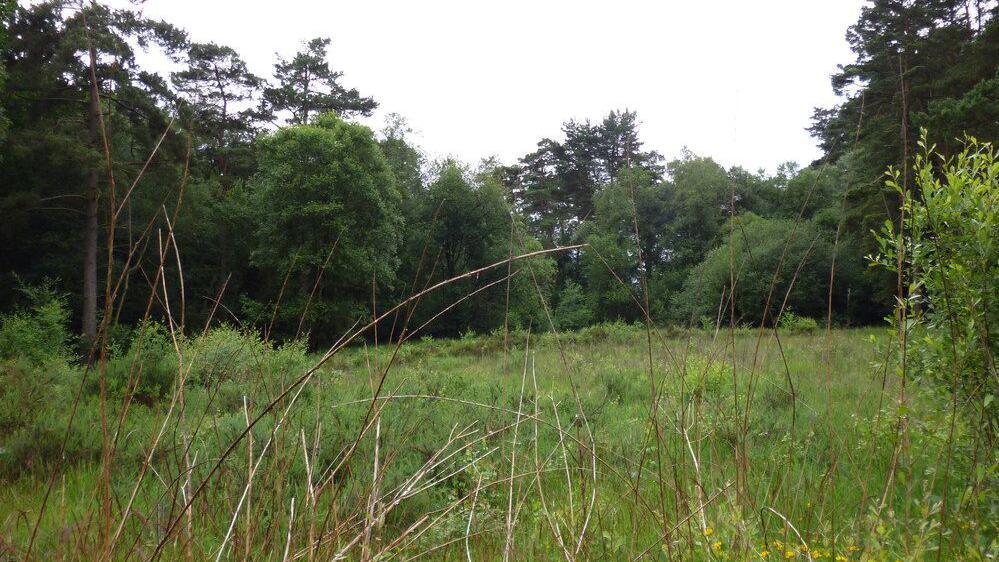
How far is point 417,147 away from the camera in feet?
111

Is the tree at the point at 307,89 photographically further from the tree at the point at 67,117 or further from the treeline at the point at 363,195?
the tree at the point at 67,117

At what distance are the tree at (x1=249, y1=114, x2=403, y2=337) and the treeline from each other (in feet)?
0.33

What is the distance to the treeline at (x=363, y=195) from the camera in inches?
504

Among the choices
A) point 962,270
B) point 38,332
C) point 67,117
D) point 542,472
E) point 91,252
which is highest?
point 67,117

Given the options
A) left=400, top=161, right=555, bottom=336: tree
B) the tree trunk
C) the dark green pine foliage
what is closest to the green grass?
the dark green pine foliage

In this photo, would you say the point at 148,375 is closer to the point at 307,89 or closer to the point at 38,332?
the point at 38,332

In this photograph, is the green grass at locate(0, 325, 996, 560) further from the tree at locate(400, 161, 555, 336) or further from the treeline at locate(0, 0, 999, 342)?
the tree at locate(400, 161, 555, 336)

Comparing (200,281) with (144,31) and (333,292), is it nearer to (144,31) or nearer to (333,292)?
(333,292)

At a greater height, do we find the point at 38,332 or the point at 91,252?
the point at 91,252

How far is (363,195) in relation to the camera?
23234 millimetres

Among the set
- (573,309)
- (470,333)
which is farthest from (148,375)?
(573,309)

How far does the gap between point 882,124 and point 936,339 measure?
53.9ft

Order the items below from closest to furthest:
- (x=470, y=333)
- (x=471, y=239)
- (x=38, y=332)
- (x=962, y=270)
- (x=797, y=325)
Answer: (x=962, y=270) < (x=38, y=332) < (x=797, y=325) < (x=470, y=333) < (x=471, y=239)

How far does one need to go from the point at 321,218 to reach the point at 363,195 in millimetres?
2034
